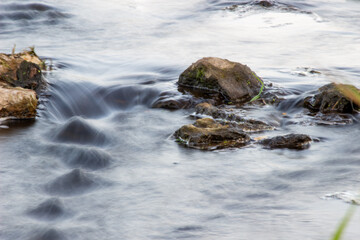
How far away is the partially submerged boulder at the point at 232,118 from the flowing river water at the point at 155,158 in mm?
219

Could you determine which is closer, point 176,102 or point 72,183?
point 72,183

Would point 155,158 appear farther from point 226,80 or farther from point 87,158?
point 226,80

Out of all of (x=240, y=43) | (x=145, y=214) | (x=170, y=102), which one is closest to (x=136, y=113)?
(x=170, y=102)

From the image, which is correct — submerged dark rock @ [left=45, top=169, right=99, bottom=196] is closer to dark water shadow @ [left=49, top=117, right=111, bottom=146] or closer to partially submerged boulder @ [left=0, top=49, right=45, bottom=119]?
dark water shadow @ [left=49, top=117, right=111, bottom=146]

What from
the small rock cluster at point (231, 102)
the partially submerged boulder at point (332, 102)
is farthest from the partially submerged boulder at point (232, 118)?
the partially submerged boulder at point (332, 102)

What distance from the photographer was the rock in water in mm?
5969

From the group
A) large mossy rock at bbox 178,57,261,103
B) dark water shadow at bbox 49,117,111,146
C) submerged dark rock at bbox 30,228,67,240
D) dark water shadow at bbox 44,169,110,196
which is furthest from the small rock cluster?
submerged dark rock at bbox 30,228,67,240

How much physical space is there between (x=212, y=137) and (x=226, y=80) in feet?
6.05

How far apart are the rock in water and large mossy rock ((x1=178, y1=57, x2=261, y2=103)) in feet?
8.12

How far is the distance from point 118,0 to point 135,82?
28.9ft

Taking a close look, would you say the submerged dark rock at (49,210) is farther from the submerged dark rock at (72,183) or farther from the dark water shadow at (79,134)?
the dark water shadow at (79,134)

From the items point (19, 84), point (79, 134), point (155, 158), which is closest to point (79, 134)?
point (79, 134)

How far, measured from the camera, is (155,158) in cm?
511

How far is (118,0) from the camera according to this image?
1579 centimetres
